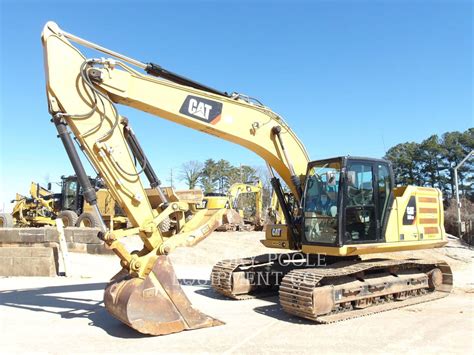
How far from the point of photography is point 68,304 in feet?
26.3

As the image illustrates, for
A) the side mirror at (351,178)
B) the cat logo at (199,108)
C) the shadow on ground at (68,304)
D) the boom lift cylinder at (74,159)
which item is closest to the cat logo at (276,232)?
the side mirror at (351,178)

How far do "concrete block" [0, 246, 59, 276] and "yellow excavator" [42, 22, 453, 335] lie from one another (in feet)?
15.0

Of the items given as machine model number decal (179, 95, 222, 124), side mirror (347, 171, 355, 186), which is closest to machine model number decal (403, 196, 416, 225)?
side mirror (347, 171, 355, 186)

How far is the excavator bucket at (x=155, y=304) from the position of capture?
5715mm

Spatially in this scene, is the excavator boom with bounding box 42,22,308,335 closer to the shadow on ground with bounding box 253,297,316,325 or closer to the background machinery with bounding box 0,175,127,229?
the shadow on ground with bounding box 253,297,316,325

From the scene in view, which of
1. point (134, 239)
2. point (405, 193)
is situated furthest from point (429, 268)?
point (134, 239)

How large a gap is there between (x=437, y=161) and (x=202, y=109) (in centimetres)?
4208

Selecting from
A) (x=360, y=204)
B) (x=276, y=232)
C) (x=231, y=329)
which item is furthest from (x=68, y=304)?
(x=360, y=204)

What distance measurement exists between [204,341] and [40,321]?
115 inches

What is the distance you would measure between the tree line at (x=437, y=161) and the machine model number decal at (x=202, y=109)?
1503 inches

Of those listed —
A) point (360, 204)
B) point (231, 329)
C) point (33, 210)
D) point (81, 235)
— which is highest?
point (33, 210)

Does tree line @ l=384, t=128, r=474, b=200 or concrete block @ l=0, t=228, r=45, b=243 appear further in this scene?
tree line @ l=384, t=128, r=474, b=200

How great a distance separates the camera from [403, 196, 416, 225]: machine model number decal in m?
7.93

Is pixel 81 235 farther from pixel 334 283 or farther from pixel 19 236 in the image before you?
pixel 334 283
